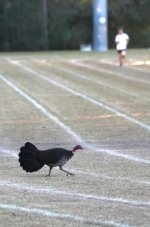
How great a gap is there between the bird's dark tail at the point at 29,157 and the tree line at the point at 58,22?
6790 centimetres

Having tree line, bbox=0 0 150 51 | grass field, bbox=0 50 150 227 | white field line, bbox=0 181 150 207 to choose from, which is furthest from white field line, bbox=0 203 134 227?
tree line, bbox=0 0 150 51

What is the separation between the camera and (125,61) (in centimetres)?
5038

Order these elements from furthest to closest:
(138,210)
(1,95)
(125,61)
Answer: (125,61), (1,95), (138,210)

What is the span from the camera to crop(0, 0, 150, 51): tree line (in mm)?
79250

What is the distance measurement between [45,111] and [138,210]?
13.7m

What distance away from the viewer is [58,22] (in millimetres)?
79250

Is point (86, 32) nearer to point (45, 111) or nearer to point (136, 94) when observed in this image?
point (136, 94)

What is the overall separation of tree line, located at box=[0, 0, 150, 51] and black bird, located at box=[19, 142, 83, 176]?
67.8 m

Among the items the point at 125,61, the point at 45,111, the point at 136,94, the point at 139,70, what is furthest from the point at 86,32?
the point at 45,111

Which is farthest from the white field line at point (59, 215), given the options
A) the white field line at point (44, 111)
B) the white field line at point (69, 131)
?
the white field line at point (44, 111)

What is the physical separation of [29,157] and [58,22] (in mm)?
68735

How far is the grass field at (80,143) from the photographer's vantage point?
9.06 metres

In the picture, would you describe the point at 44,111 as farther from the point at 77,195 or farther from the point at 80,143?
the point at 77,195

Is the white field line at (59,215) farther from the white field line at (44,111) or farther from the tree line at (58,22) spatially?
the tree line at (58,22)
